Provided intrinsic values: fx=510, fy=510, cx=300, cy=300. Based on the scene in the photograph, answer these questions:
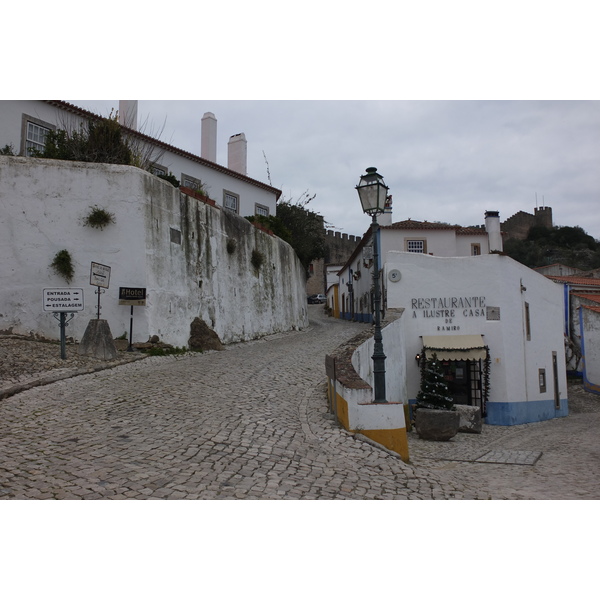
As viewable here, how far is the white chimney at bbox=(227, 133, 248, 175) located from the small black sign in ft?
48.5

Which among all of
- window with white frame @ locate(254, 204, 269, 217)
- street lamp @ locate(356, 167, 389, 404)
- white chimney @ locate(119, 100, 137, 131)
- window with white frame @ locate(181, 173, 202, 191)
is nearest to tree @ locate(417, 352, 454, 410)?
street lamp @ locate(356, 167, 389, 404)

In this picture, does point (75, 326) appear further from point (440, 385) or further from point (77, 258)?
point (440, 385)

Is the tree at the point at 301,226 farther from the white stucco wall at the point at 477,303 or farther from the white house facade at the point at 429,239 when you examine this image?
the white stucco wall at the point at 477,303

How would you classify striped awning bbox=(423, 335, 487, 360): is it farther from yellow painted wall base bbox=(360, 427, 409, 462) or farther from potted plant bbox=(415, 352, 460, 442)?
yellow painted wall base bbox=(360, 427, 409, 462)

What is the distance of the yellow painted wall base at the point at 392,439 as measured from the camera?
22.6 ft

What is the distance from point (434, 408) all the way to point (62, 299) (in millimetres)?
8203

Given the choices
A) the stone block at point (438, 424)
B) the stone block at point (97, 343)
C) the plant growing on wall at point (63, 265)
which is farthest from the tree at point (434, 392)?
the plant growing on wall at point (63, 265)

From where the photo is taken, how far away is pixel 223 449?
19.7 feet

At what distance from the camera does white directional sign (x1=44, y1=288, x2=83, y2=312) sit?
33.7 feet

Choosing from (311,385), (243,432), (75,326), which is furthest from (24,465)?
(75,326)

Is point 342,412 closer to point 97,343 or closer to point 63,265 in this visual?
point 97,343

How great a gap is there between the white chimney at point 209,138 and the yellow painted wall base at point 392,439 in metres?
19.7

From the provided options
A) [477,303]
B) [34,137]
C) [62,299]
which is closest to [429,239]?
[477,303]

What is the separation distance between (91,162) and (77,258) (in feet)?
8.50
